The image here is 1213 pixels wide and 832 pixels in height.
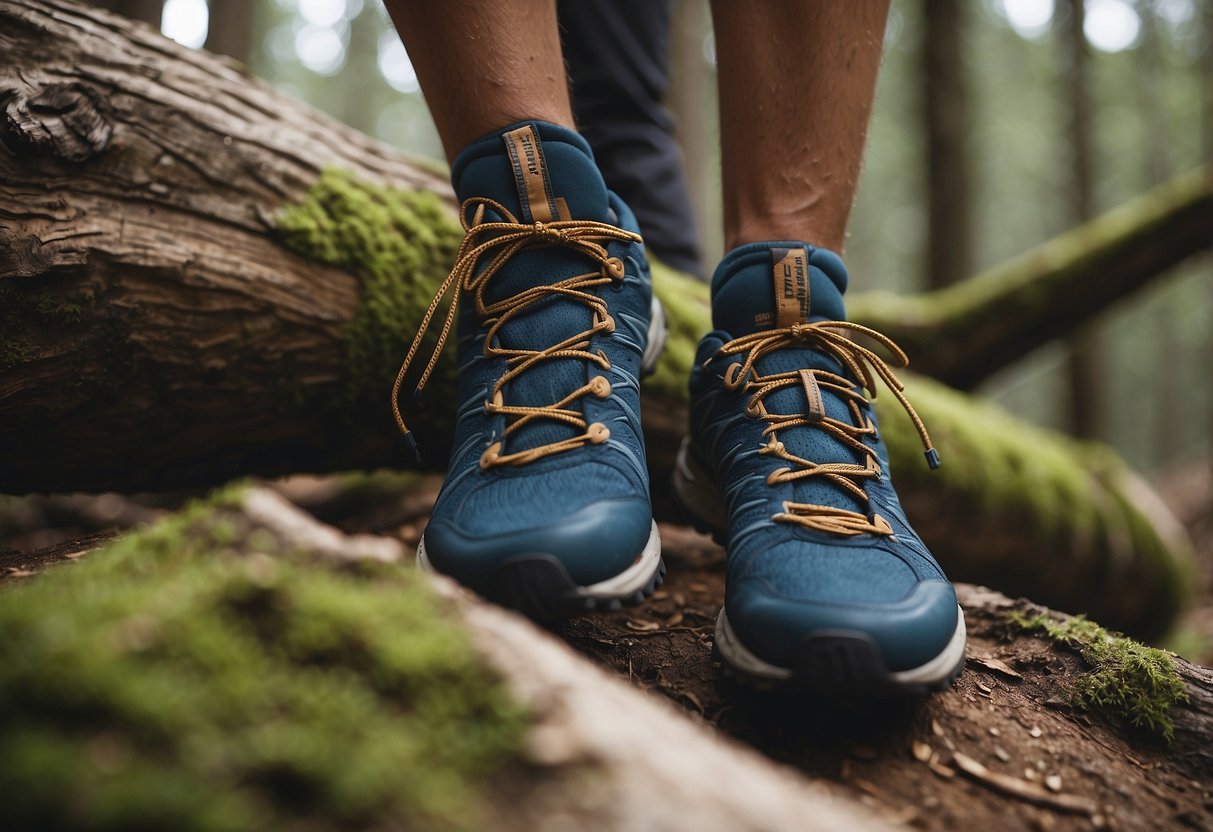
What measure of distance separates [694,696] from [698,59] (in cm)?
693

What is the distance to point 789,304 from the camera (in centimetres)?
170

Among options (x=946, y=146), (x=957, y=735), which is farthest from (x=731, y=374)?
(x=946, y=146)

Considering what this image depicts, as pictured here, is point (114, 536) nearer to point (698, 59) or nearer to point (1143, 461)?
point (698, 59)

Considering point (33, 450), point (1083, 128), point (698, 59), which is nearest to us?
point (33, 450)

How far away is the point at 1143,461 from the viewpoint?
30.2 metres

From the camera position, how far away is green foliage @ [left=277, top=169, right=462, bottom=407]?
211 cm

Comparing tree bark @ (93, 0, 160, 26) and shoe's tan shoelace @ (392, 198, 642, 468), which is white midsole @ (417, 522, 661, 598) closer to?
shoe's tan shoelace @ (392, 198, 642, 468)

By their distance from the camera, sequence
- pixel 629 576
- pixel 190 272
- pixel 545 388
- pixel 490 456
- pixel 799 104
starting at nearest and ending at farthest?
pixel 629 576 → pixel 490 456 → pixel 545 388 → pixel 799 104 → pixel 190 272

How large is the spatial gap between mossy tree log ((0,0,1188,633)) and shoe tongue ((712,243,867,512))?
75 centimetres

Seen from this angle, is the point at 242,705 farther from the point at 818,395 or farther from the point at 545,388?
the point at 818,395

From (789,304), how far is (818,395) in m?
0.24

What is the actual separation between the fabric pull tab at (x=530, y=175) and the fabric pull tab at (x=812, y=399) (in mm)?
683

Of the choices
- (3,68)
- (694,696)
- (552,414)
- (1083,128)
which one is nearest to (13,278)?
(3,68)

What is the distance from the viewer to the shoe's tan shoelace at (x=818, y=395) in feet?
5.00
